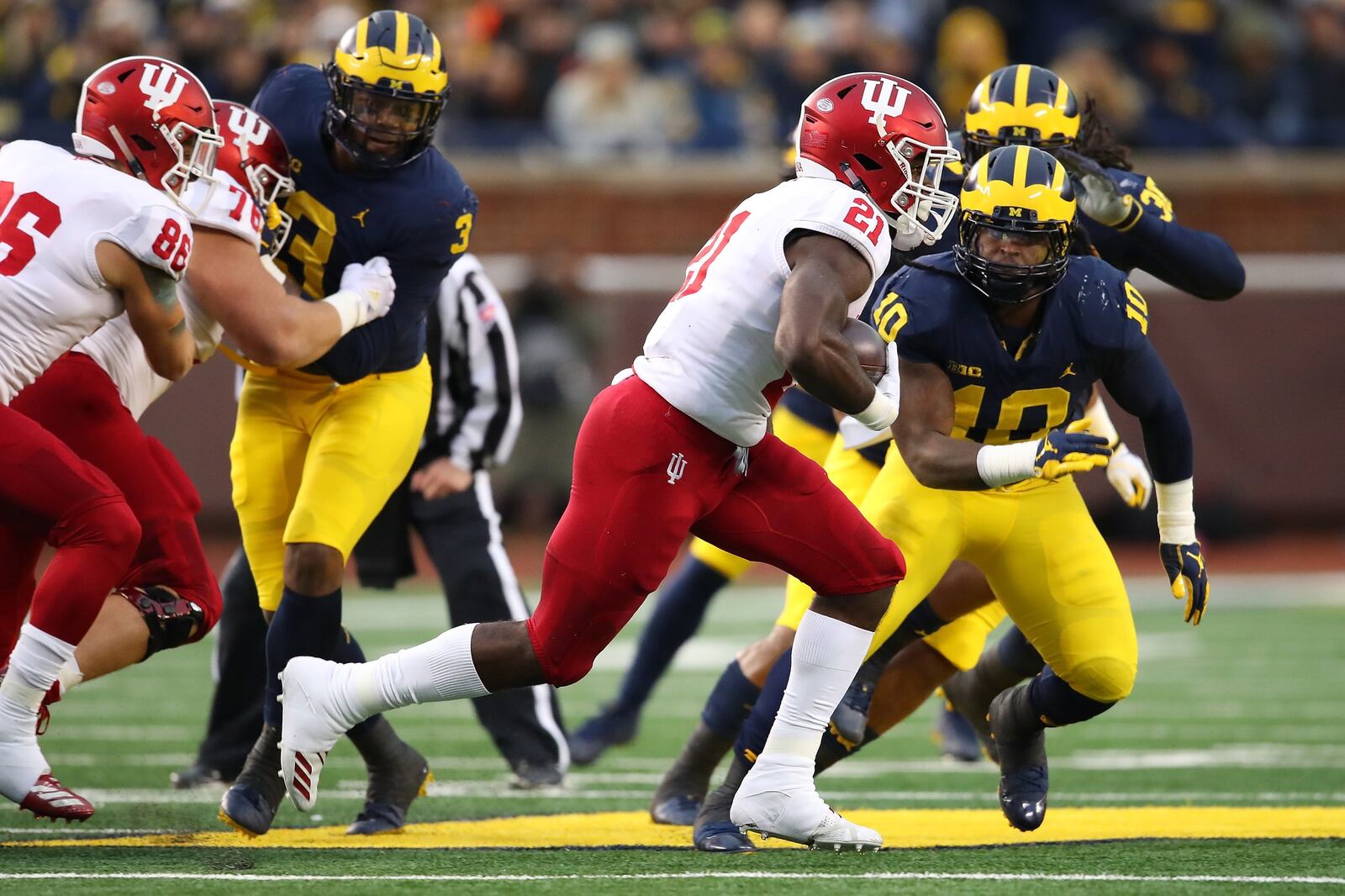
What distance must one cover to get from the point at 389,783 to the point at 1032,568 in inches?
67.3

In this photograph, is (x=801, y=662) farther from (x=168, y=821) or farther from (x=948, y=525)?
(x=168, y=821)

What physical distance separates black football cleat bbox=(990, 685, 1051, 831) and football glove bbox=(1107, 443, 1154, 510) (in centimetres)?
56

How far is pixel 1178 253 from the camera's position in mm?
4922

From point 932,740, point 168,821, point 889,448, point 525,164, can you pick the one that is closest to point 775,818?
point 889,448

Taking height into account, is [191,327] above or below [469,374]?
above

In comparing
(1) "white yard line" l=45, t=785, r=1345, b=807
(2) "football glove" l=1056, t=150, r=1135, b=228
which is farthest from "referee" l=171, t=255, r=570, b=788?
(2) "football glove" l=1056, t=150, r=1135, b=228

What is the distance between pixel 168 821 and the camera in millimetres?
4676

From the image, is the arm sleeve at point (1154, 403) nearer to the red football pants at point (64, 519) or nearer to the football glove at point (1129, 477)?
the football glove at point (1129, 477)

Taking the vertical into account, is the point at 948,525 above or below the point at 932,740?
above

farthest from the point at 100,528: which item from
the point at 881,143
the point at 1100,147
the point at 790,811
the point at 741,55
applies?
the point at 741,55

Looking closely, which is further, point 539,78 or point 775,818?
point 539,78

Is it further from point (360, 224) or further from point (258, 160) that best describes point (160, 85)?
point (360, 224)

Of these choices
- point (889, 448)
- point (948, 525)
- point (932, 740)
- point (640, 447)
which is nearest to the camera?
point (640, 447)

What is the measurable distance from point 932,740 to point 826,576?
9.68ft
